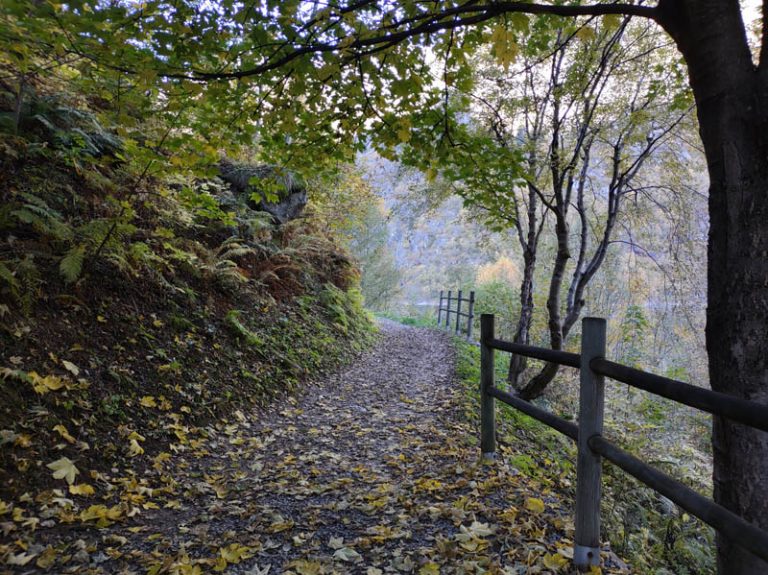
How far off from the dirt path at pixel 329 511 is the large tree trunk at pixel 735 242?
1.04 meters

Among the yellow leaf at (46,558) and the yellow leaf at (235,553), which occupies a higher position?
the yellow leaf at (46,558)

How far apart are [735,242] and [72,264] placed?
18.2ft

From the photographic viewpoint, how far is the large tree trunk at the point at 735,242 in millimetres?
2039

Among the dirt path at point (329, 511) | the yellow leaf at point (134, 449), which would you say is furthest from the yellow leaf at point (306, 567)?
Answer: the yellow leaf at point (134, 449)

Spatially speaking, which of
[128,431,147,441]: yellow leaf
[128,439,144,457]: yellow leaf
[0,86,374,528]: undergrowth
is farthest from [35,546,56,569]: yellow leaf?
[128,431,147,441]: yellow leaf

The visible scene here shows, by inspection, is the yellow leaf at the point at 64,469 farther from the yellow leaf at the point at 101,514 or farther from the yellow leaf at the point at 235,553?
the yellow leaf at the point at 235,553

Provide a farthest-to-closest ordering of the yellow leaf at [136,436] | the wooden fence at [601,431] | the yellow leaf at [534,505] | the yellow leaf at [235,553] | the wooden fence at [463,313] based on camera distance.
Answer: the wooden fence at [463,313] < the yellow leaf at [136,436] < the yellow leaf at [534,505] < the yellow leaf at [235,553] < the wooden fence at [601,431]

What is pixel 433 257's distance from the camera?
57.2 metres

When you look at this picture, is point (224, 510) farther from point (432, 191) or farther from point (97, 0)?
point (432, 191)

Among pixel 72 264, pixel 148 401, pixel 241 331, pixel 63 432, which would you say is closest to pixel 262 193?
pixel 241 331

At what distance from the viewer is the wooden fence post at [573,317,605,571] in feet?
8.04

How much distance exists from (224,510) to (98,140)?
5.49 m

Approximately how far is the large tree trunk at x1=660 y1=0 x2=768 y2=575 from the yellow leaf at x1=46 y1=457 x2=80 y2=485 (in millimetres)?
4051

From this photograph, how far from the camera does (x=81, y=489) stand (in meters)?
3.03
